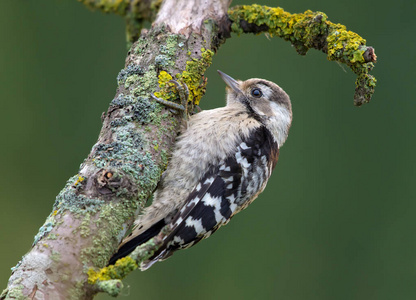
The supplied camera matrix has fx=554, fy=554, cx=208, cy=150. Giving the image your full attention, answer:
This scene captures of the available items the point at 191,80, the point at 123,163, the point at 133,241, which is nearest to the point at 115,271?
the point at 123,163

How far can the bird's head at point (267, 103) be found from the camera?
3.44 metres

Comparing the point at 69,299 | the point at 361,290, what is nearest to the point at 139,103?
the point at 69,299

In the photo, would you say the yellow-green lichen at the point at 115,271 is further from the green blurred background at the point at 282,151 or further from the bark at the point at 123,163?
the green blurred background at the point at 282,151

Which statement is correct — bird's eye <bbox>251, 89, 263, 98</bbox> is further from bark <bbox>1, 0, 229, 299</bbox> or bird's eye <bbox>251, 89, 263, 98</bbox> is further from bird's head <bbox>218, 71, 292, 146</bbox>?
bark <bbox>1, 0, 229, 299</bbox>

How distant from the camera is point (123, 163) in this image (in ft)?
7.85

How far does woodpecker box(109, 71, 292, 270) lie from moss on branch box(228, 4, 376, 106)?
53 cm

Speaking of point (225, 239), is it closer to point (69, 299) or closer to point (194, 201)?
point (194, 201)

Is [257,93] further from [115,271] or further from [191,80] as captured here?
[115,271]

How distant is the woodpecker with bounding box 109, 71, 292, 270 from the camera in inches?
115

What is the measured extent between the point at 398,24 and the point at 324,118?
3.29ft

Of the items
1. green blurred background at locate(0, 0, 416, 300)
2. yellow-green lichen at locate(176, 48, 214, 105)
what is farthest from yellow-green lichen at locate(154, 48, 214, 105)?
green blurred background at locate(0, 0, 416, 300)

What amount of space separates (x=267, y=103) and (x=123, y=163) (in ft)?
4.48

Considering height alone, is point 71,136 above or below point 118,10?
below

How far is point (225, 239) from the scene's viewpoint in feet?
16.4
